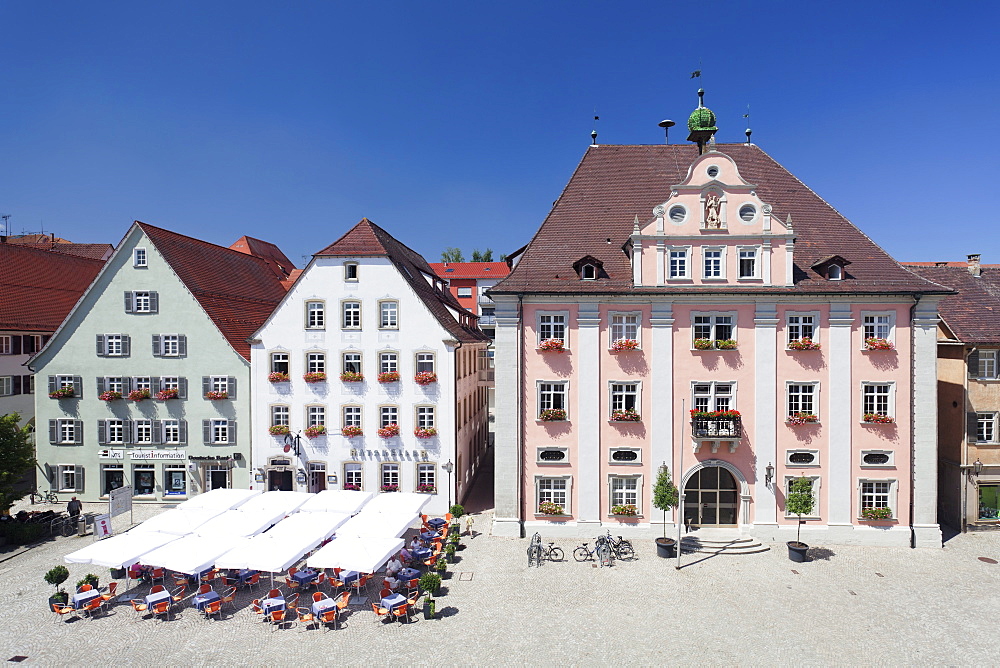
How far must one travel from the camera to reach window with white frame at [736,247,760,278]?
24.9 meters

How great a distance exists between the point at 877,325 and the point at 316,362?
26727 mm

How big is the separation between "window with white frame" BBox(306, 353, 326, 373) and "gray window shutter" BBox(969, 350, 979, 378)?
1217 inches

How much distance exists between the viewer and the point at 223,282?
3366 centimetres

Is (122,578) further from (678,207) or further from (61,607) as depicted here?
(678,207)

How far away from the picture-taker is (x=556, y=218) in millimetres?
28047

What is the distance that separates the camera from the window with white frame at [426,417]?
28.0 m

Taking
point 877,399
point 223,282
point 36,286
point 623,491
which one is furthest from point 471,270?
point 877,399

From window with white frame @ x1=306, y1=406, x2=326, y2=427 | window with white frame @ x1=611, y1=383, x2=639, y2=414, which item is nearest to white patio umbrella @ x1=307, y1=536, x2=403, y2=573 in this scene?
window with white frame @ x1=306, y1=406, x2=326, y2=427

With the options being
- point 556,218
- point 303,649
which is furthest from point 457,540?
point 556,218

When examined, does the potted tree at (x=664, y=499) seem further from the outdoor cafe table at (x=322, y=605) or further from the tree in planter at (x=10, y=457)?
the tree in planter at (x=10, y=457)

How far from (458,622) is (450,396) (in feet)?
39.2

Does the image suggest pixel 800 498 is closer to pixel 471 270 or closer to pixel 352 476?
pixel 352 476

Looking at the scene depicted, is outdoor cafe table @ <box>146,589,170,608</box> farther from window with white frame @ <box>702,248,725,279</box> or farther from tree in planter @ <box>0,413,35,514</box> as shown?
window with white frame @ <box>702,248,725,279</box>

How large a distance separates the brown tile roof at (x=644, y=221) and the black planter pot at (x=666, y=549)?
10.7 metres
